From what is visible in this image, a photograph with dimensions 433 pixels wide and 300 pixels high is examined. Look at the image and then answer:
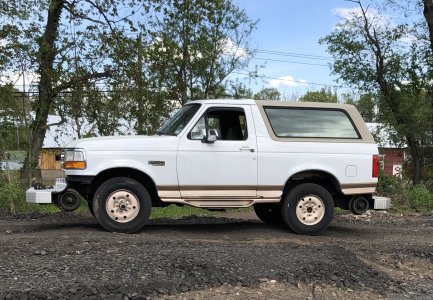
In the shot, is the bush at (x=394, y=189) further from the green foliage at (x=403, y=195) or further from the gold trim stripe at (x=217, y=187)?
the gold trim stripe at (x=217, y=187)

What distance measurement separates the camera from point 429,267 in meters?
7.07

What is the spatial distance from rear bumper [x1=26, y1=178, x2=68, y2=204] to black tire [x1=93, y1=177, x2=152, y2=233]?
0.57 metres

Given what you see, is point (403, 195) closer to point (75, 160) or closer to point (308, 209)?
point (308, 209)

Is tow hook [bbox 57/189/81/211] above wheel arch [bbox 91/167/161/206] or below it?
below

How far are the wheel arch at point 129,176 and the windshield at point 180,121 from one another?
0.83 metres

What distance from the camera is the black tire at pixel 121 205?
304 inches

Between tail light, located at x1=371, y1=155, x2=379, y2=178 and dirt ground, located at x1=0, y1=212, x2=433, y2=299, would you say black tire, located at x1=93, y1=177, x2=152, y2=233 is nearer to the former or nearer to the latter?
dirt ground, located at x1=0, y1=212, x2=433, y2=299

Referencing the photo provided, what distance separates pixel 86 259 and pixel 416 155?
67.0 feet

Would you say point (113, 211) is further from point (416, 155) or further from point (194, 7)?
point (416, 155)

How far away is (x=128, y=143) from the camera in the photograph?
25.5ft

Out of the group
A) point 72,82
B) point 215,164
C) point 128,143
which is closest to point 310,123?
point 215,164

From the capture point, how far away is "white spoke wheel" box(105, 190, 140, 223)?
25.5ft

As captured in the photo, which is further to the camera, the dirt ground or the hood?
the hood

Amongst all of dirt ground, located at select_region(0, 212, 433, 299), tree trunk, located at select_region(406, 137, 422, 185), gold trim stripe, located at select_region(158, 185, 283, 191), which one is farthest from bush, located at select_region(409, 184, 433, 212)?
tree trunk, located at select_region(406, 137, 422, 185)
